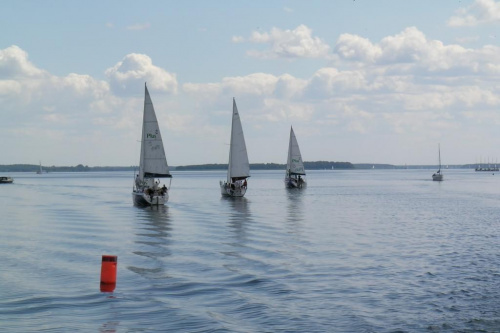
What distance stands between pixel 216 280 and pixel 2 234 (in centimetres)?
2238

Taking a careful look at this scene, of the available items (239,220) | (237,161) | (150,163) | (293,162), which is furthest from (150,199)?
(293,162)

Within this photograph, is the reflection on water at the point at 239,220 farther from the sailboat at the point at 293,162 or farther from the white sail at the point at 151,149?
the sailboat at the point at 293,162

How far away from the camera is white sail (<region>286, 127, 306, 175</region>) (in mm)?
118625

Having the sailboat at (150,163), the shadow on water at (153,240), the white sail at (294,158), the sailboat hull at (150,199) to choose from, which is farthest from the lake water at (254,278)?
the white sail at (294,158)

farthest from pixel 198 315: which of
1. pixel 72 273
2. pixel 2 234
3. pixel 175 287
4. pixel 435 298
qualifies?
pixel 2 234

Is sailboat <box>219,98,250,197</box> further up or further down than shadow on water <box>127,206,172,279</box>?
further up

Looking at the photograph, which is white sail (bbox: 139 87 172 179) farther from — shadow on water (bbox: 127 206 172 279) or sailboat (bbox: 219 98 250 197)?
sailboat (bbox: 219 98 250 197)

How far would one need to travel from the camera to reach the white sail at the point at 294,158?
118625 millimetres

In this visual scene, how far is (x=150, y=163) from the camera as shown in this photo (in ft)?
221

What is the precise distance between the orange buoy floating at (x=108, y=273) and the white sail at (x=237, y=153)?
2366 inches

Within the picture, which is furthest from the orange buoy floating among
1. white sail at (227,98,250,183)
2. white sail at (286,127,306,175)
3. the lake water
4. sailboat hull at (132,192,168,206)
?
white sail at (286,127,306,175)

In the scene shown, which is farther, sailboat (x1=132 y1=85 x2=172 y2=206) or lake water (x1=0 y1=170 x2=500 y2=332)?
sailboat (x1=132 y1=85 x2=172 y2=206)

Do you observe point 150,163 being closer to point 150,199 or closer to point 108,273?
point 150,199

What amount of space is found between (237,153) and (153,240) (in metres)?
45.4
